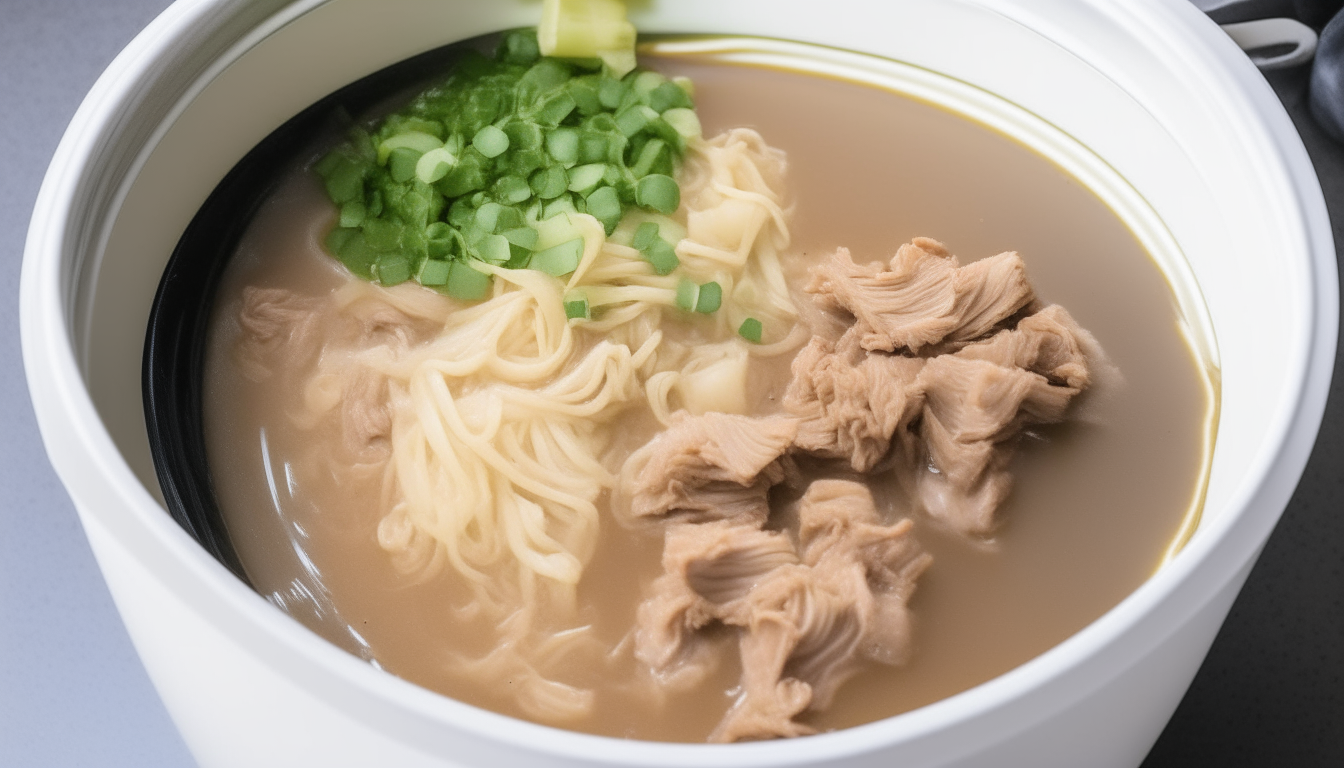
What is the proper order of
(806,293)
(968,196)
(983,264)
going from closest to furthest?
(983,264) < (806,293) < (968,196)

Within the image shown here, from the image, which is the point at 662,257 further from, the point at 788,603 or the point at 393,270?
the point at 788,603

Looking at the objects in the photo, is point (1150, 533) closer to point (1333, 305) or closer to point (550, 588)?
point (1333, 305)

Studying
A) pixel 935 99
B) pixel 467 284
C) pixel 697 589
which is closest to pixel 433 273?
pixel 467 284

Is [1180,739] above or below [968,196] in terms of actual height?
below

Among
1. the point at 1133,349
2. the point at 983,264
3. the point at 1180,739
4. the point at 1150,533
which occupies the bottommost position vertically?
the point at 1180,739

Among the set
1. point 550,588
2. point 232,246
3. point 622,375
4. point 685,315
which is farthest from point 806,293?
point 232,246

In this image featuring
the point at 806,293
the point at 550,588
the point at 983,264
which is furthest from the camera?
the point at 806,293
